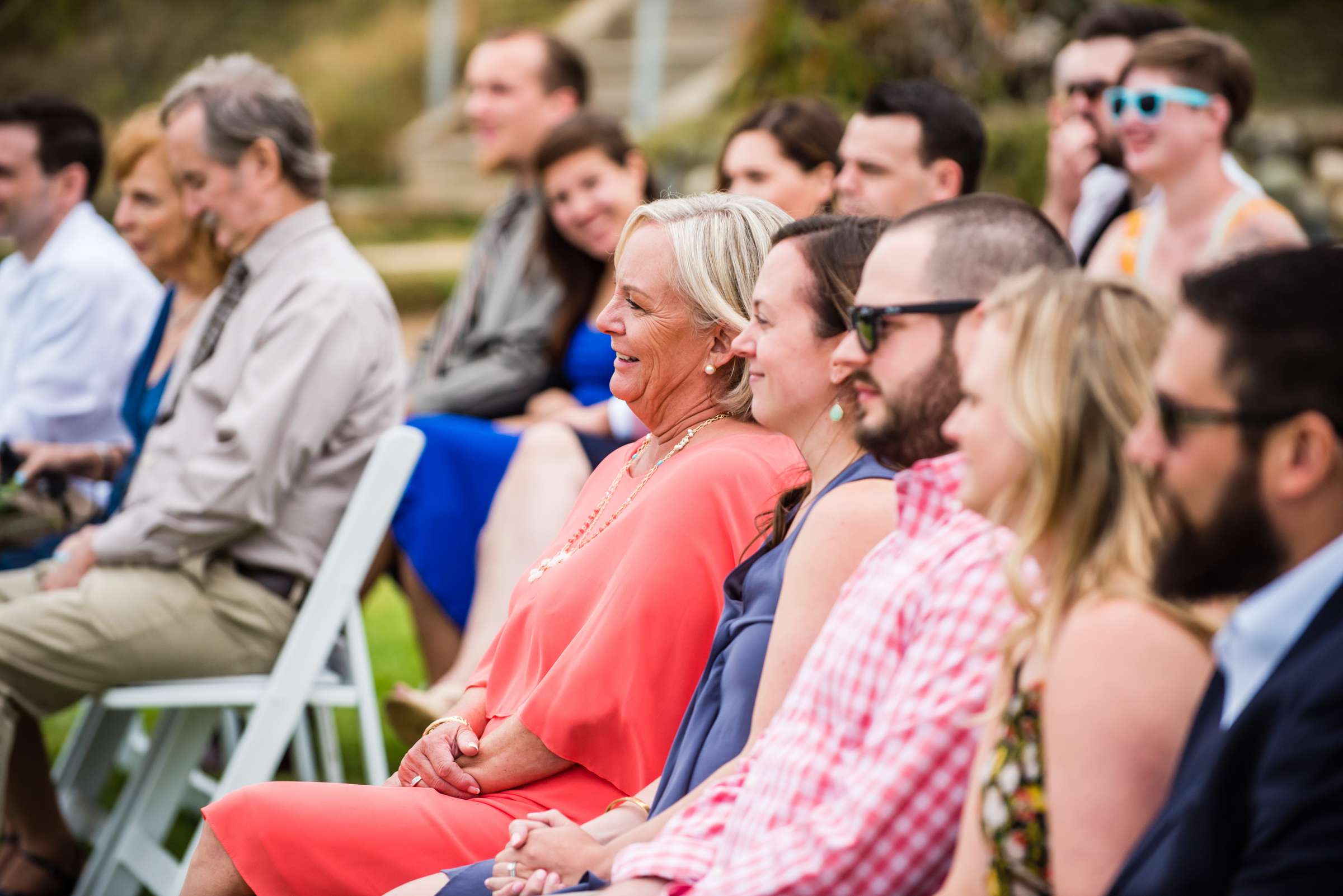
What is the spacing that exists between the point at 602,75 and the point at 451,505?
33.0ft

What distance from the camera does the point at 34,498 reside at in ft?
15.4

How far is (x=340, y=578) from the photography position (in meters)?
3.62

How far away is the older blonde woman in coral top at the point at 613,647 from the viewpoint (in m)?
2.50

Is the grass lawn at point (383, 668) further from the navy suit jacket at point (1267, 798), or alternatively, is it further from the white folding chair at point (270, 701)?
the navy suit jacket at point (1267, 798)

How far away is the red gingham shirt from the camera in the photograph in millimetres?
1716

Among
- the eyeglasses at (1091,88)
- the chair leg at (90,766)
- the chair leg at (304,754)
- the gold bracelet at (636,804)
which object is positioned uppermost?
the eyeglasses at (1091,88)

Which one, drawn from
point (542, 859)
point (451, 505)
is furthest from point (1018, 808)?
point (451, 505)

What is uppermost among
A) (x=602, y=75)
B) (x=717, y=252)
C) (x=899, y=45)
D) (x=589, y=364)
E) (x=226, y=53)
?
(x=717, y=252)

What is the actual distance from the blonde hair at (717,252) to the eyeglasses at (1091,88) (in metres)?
2.80

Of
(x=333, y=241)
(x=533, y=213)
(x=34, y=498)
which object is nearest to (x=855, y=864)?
(x=333, y=241)

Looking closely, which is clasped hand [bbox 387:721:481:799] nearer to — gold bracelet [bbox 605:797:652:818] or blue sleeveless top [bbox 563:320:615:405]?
gold bracelet [bbox 605:797:652:818]

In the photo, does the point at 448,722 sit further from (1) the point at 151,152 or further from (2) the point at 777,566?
(1) the point at 151,152

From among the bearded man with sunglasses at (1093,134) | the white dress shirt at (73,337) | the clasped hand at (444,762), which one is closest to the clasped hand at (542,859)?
the clasped hand at (444,762)

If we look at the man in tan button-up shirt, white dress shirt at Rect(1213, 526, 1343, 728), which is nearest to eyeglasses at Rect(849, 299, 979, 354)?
white dress shirt at Rect(1213, 526, 1343, 728)
